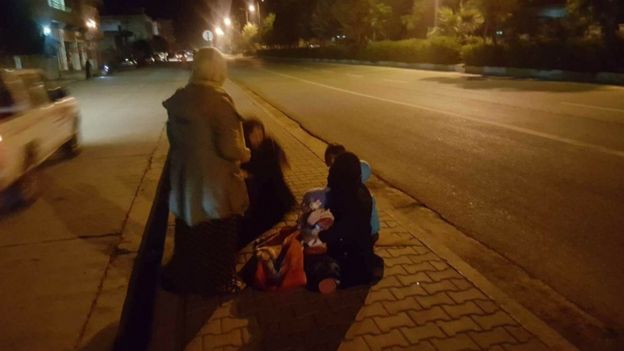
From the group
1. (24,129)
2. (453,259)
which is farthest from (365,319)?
(24,129)

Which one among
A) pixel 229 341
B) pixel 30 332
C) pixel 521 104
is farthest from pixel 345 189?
pixel 521 104

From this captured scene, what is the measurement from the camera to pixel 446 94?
18.1 m

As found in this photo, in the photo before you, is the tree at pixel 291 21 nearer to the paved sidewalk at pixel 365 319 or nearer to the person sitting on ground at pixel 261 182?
the person sitting on ground at pixel 261 182

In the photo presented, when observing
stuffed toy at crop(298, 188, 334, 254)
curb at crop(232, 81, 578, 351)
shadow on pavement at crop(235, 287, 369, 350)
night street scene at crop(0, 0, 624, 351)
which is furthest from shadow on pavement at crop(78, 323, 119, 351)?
curb at crop(232, 81, 578, 351)

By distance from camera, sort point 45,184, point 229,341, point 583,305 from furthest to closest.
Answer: point 45,184, point 583,305, point 229,341

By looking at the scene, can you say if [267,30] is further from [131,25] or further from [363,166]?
[363,166]

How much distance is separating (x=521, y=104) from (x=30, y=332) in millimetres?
13593

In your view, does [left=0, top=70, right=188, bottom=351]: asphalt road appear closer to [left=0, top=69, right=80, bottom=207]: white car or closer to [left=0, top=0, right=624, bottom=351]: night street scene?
[left=0, top=0, right=624, bottom=351]: night street scene

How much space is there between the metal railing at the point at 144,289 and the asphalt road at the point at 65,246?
190 millimetres

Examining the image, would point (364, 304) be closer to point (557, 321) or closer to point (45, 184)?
point (557, 321)

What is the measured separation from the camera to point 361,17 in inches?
2031

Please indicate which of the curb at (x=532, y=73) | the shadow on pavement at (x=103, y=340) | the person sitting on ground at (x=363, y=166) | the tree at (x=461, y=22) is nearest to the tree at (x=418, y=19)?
the tree at (x=461, y=22)

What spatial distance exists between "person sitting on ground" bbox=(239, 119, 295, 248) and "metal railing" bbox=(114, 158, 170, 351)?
89cm

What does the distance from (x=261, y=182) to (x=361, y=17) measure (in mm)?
49201
